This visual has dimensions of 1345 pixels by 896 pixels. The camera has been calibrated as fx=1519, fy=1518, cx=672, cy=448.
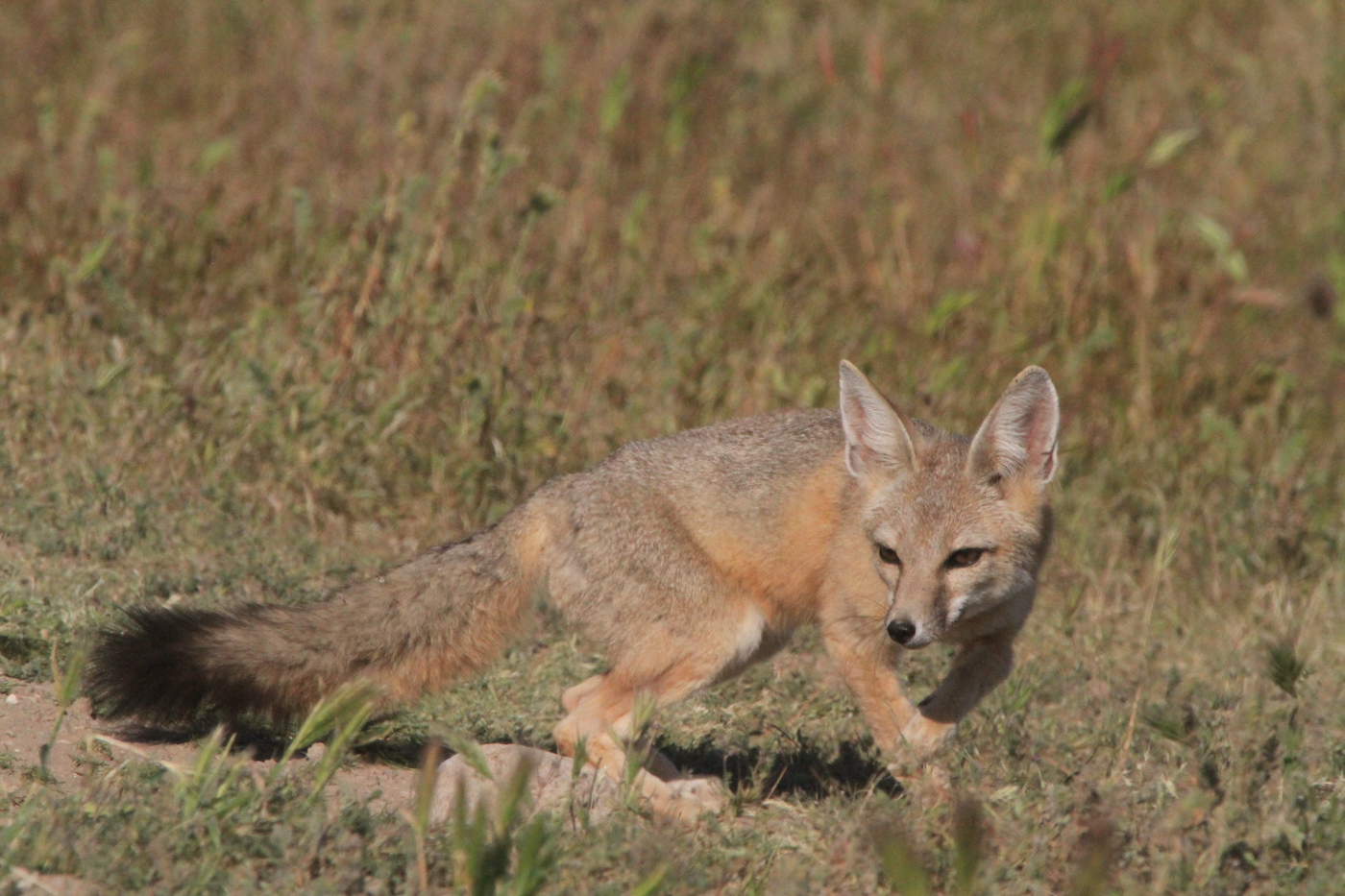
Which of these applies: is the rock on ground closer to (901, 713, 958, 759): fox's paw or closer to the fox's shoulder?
(901, 713, 958, 759): fox's paw

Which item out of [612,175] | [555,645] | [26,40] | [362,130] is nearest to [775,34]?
[612,175]

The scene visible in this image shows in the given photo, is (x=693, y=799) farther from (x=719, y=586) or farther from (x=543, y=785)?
(x=719, y=586)

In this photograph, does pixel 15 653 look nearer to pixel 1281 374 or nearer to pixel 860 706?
pixel 860 706

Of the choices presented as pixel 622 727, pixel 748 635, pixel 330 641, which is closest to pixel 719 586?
pixel 748 635

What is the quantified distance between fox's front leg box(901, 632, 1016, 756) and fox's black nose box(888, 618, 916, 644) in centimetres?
38

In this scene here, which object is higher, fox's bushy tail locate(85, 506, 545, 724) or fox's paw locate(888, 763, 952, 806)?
fox's bushy tail locate(85, 506, 545, 724)

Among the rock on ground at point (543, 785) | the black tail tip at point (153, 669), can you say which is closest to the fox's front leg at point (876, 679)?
the rock on ground at point (543, 785)

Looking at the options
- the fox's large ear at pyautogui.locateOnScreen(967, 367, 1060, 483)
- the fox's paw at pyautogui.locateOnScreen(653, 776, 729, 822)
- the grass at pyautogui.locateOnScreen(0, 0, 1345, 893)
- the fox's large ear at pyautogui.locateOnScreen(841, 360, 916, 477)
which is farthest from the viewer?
the fox's large ear at pyautogui.locateOnScreen(841, 360, 916, 477)

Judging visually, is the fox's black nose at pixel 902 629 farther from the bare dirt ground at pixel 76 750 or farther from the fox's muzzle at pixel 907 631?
the bare dirt ground at pixel 76 750

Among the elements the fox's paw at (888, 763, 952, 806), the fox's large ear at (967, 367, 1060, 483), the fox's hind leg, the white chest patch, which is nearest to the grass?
the fox's paw at (888, 763, 952, 806)

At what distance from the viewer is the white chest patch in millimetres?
4207

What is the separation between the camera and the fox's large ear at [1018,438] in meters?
4.14

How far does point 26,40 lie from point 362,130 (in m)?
2.23

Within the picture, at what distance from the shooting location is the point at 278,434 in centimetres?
588
